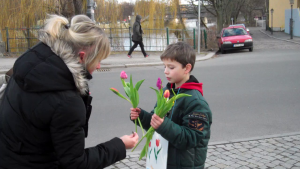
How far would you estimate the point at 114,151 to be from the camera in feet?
5.63

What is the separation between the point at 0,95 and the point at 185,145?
115 centimetres

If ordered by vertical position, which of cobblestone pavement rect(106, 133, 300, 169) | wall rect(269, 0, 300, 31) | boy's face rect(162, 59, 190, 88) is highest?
wall rect(269, 0, 300, 31)

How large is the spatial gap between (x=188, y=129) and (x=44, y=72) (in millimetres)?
1024

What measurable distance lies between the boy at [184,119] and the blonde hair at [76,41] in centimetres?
59

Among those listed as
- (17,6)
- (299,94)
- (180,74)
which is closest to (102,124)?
(180,74)

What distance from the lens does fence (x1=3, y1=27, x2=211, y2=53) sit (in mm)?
16328

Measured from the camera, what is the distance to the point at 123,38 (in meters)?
18.8

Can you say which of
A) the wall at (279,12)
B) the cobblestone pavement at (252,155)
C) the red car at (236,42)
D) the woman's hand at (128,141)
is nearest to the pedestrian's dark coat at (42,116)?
the woman's hand at (128,141)

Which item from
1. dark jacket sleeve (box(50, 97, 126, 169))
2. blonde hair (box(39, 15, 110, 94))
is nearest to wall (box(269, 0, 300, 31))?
blonde hair (box(39, 15, 110, 94))

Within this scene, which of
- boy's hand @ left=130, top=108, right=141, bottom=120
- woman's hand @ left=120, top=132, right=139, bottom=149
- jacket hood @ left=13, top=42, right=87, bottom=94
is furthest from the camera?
boy's hand @ left=130, top=108, right=141, bottom=120

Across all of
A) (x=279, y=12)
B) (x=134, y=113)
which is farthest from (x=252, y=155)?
(x=279, y=12)

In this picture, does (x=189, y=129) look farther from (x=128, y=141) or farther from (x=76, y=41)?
(x=76, y=41)

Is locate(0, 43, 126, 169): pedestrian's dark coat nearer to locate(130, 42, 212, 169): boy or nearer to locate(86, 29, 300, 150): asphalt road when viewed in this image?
locate(130, 42, 212, 169): boy

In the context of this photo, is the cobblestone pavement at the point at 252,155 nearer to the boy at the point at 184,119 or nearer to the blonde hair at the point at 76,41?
the boy at the point at 184,119
